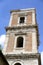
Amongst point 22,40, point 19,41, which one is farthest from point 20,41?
point 22,40

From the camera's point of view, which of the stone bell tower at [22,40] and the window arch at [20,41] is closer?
the stone bell tower at [22,40]

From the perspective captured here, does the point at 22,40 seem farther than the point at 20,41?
No

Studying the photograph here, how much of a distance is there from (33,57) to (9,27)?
17.3 ft

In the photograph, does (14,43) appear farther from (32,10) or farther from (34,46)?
(32,10)

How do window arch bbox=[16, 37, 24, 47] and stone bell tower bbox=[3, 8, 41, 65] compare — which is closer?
stone bell tower bbox=[3, 8, 41, 65]

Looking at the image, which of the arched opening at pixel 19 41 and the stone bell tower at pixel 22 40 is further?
the arched opening at pixel 19 41

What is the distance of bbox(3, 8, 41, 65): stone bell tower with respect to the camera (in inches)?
646

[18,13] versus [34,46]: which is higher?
[18,13]

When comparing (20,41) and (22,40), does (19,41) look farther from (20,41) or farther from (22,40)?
(22,40)

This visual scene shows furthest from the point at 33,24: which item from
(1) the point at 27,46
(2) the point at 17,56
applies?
(2) the point at 17,56

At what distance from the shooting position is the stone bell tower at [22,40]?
16406mm

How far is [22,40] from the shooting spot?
19.1 metres

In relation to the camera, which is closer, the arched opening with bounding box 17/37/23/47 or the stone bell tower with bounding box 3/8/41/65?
the stone bell tower with bounding box 3/8/41/65

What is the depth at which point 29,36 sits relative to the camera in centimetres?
1867
